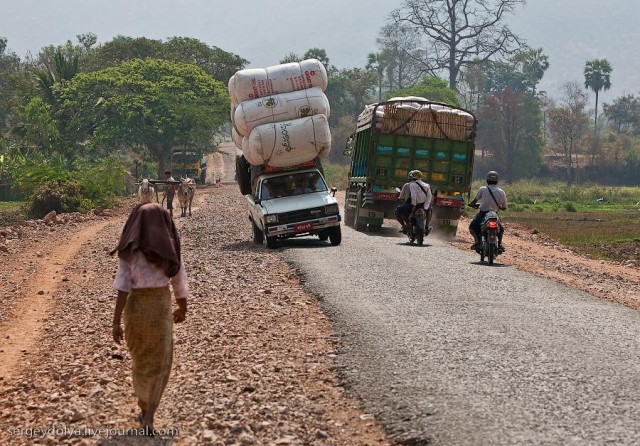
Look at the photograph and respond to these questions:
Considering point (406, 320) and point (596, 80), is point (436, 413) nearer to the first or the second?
point (406, 320)

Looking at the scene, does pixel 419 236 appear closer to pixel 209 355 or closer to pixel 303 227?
pixel 303 227

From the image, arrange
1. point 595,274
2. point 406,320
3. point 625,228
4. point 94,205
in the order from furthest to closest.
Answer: point 94,205 < point 625,228 < point 595,274 < point 406,320

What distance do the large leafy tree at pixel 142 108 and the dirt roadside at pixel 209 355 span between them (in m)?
42.7

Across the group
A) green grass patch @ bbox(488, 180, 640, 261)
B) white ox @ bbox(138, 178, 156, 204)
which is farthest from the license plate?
white ox @ bbox(138, 178, 156, 204)

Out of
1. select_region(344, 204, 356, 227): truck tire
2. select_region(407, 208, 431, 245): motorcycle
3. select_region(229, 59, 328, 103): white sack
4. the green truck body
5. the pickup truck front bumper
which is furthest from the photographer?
select_region(344, 204, 356, 227): truck tire

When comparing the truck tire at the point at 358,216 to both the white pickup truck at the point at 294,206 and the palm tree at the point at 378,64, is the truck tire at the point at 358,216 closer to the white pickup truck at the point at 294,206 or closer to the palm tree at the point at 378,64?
the white pickup truck at the point at 294,206

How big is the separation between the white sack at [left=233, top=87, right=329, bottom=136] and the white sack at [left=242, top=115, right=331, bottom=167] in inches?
6.4

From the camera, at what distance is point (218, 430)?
7.86 m

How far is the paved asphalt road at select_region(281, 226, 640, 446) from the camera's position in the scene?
7.29 meters

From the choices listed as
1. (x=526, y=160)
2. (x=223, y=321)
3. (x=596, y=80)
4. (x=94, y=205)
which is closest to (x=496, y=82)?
(x=596, y=80)

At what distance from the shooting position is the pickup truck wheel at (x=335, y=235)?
73.5 feet

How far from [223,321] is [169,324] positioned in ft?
17.7

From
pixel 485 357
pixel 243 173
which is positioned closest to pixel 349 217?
pixel 243 173

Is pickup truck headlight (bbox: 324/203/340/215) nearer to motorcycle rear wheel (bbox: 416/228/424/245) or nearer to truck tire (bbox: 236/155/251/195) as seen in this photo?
motorcycle rear wheel (bbox: 416/228/424/245)
